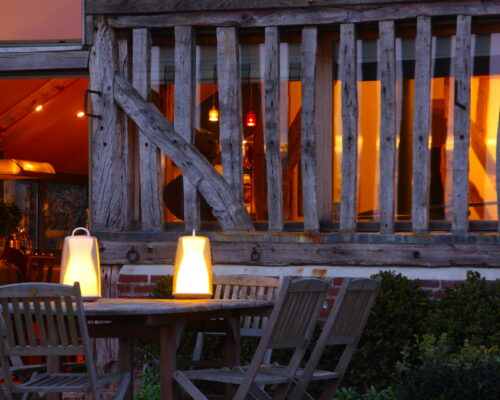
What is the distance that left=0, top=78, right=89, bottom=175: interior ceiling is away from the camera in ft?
38.6

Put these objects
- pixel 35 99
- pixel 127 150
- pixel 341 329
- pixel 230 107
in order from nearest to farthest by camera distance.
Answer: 1. pixel 341 329
2. pixel 230 107
3. pixel 127 150
4. pixel 35 99

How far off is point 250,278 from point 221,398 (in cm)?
78

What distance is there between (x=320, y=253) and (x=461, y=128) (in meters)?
1.31

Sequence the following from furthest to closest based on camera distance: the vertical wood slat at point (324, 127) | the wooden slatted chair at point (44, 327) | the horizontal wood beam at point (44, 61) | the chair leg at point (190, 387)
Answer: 1. the horizontal wood beam at point (44, 61)
2. the vertical wood slat at point (324, 127)
3. the chair leg at point (190, 387)
4. the wooden slatted chair at point (44, 327)

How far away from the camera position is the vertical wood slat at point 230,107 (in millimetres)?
7566

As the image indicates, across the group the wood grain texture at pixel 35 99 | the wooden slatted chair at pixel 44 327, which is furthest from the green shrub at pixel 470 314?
the wood grain texture at pixel 35 99

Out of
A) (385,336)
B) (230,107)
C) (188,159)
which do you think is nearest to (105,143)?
(188,159)

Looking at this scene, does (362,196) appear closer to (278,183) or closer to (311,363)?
(278,183)

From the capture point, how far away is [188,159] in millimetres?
7617

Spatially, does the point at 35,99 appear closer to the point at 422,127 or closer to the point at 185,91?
the point at 185,91

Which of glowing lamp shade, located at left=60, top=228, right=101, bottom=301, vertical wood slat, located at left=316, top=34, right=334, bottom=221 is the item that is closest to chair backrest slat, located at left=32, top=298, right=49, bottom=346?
glowing lamp shade, located at left=60, top=228, right=101, bottom=301

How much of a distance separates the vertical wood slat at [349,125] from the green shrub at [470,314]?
0.93 meters

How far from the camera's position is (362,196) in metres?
7.52

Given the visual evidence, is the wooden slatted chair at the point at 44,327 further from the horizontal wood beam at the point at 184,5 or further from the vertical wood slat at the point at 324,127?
the horizontal wood beam at the point at 184,5
